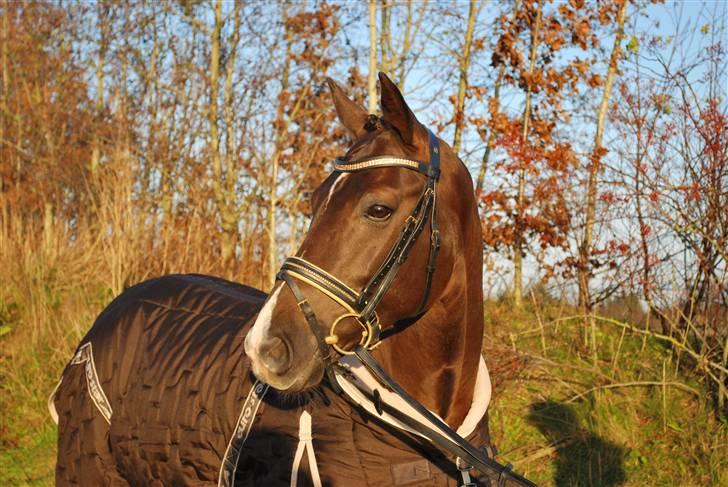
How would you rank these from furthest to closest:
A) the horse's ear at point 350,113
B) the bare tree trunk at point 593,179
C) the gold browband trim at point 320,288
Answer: the bare tree trunk at point 593,179, the horse's ear at point 350,113, the gold browband trim at point 320,288

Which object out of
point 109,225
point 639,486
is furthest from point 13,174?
point 639,486

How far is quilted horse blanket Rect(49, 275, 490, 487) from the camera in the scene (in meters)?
2.21

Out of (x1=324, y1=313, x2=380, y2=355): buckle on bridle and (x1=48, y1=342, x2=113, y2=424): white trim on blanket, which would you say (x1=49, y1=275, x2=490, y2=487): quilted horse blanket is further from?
(x1=324, y1=313, x2=380, y2=355): buckle on bridle

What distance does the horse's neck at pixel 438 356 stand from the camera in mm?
2320

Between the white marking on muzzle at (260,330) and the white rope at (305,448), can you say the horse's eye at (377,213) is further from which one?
the white rope at (305,448)

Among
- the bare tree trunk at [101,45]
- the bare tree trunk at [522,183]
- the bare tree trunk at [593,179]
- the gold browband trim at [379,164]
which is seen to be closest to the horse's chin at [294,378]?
the gold browband trim at [379,164]

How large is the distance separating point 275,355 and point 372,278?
0.36 meters

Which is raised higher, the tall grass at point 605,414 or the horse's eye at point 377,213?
the horse's eye at point 377,213

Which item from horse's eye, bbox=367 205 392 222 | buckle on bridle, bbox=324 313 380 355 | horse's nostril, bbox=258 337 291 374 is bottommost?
horse's nostril, bbox=258 337 291 374

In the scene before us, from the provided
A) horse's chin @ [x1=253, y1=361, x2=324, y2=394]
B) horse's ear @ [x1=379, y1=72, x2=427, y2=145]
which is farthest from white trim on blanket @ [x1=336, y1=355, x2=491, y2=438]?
horse's ear @ [x1=379, y1=72, x2=427, y2=145]

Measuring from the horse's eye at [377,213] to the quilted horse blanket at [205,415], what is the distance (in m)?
0.48

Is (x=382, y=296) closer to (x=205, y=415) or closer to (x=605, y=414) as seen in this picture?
(x=205, y=415)

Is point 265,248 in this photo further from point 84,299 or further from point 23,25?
point 23,25

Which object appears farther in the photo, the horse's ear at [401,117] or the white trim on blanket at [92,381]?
the white trim on blanket at [92,381]
